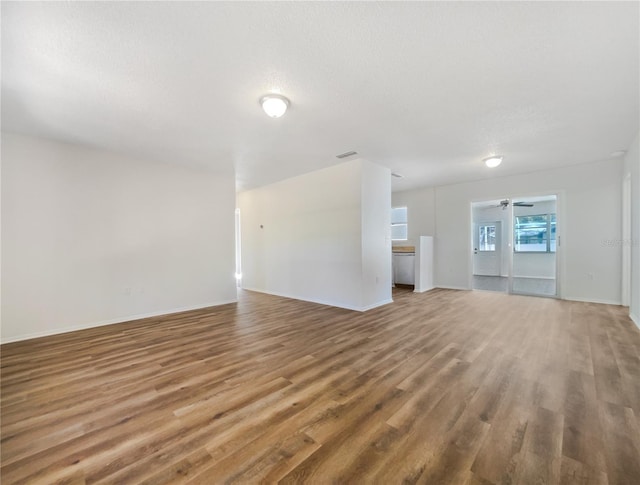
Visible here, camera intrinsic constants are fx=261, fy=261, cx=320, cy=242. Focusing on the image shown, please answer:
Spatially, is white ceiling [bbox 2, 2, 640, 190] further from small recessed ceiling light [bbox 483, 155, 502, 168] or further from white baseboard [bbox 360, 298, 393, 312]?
white baseboard [bbox 360, 298, 393, 312]

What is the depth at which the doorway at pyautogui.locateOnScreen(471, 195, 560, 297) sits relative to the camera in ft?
25.9

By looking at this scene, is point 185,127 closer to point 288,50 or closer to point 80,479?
point 288,50

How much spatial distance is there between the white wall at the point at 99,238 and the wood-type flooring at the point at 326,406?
0.62 meters

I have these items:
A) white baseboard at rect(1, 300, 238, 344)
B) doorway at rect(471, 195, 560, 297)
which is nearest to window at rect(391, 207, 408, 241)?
doorway at rect(471, 195, 560, 297)

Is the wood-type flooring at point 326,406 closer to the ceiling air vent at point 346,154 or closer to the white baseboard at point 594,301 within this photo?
the white baseboard at point 594,301

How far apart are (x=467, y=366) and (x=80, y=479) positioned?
2925mm

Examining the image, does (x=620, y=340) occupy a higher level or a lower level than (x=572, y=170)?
lower

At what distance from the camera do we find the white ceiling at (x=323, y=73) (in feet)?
5.66

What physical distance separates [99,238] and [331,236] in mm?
3831

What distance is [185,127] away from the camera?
3330 mm

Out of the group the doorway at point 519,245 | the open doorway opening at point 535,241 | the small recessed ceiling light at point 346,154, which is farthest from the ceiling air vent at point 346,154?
the open doorway opening at point 535,241

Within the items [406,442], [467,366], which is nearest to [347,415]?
[406,442]

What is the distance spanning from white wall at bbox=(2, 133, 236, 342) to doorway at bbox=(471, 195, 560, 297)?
6.95m

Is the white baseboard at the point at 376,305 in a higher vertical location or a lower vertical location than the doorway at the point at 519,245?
lower
